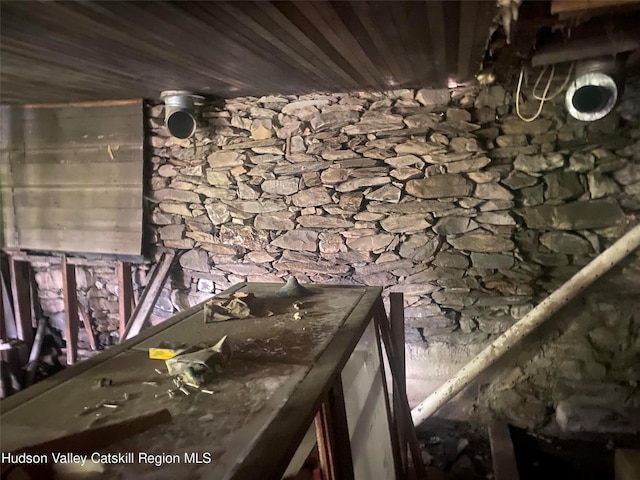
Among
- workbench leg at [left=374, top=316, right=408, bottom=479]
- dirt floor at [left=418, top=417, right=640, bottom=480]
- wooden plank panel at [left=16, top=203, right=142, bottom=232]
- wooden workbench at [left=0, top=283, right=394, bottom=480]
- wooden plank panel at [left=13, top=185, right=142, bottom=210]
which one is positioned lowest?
dirt floor at [left=418, top=417, right=640, bottom=480]

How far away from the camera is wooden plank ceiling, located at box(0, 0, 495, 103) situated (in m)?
1.88

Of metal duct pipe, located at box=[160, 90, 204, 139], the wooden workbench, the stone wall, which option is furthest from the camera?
metal duct pipe, located at box=[160, 90, 204, 139]

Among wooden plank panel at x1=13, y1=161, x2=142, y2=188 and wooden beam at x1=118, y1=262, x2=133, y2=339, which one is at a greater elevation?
wooden plank panel at x1=13, y1=161, x2=142, y2=188

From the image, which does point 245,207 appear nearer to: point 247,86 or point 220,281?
point 220,281

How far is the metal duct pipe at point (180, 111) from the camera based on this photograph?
3471 millimetres

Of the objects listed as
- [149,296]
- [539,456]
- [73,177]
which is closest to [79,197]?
[73,177]

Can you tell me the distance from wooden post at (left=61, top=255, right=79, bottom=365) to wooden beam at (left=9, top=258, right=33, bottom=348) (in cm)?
54

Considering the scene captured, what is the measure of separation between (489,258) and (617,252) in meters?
0.74

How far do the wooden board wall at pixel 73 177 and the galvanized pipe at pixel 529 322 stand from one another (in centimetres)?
252

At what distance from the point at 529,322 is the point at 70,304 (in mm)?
3554

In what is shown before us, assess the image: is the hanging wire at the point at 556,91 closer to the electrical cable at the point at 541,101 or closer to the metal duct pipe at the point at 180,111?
the electrical cable at the point at 541,101

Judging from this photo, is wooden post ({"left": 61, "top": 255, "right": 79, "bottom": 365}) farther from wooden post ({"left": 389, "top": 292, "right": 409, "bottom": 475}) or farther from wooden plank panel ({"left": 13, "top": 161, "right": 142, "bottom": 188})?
wooden post ({"left": 389, "top": 292, "right": 409, "bottom": 475})

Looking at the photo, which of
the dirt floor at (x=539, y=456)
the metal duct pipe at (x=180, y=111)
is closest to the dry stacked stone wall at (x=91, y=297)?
the metal duct pipe at (x=180, y=111)

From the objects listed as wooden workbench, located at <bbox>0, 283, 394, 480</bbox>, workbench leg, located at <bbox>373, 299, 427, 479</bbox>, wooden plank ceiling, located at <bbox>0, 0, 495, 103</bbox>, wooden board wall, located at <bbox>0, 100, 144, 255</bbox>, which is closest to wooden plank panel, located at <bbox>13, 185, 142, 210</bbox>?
wooden board wall, located at <bbox>0, 100, 144, 255</bbox>
